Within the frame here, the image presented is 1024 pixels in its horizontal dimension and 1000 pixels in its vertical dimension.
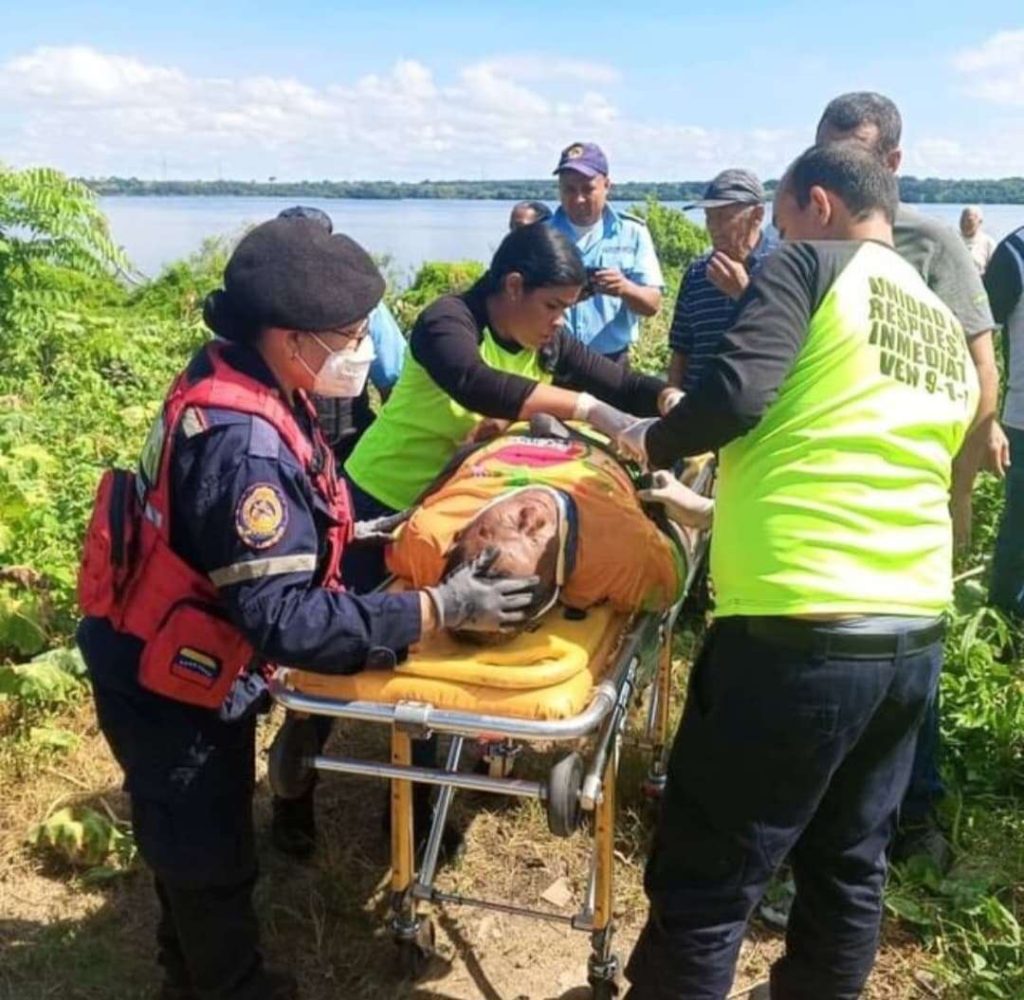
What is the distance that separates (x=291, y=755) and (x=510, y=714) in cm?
67

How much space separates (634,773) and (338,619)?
1.93m

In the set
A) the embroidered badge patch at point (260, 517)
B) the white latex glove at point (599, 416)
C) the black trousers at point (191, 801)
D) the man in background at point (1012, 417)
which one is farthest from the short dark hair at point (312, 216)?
the man in background at point (1012, 417)

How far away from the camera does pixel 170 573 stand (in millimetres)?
2271

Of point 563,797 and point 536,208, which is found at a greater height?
point 536,208

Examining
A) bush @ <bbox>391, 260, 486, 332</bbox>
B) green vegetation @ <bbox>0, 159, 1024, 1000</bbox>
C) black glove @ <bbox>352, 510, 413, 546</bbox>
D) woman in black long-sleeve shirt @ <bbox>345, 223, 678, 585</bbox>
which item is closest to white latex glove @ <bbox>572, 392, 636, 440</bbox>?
woman in black long-sleeve shirt @ <bbox>345, 223, 678, 585</bbox>

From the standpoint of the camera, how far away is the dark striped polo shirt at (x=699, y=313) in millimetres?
4828

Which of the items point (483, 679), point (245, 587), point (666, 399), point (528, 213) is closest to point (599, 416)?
point (666, 399)

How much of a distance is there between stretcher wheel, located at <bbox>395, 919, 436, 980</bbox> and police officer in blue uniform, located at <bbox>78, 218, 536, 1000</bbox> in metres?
0.43

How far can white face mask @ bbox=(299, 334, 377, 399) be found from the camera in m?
2.29

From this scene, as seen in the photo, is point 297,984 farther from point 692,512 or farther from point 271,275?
point 271,275

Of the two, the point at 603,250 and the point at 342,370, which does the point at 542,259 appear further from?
the point at 603,250

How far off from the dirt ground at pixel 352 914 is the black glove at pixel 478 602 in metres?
1.26

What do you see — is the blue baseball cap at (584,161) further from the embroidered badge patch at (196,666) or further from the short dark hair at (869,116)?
the embroidered badge patch at (196,666)

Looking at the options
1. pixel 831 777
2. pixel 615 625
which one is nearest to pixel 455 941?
pixel 615 625
